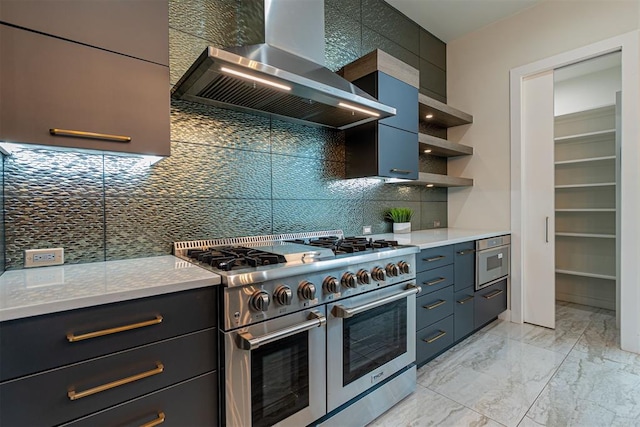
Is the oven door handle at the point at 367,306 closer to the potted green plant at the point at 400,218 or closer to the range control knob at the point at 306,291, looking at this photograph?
the range control knob at the point at 306,291

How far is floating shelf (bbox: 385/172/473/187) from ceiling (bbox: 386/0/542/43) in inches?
65.1

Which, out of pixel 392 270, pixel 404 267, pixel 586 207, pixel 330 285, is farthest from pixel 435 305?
pixel 586 207

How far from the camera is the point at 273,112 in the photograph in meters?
1.99

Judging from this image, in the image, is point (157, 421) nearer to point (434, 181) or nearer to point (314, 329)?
point (314, 329)

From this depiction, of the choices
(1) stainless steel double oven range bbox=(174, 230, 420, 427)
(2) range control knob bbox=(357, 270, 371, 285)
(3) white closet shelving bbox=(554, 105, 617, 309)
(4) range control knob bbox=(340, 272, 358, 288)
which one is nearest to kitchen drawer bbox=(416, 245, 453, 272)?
(1) stainless steel double oven range bbox=(174, 230, 420, 427)

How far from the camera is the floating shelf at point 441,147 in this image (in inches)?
114

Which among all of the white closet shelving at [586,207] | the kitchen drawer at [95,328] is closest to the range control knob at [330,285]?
the kitchen drawer at [95,328]

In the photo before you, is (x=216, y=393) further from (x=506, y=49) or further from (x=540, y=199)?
(x=506, y=49)

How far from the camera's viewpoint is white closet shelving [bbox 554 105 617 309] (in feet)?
11.4

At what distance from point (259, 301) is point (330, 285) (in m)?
0.38

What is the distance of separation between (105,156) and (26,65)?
1.65ft

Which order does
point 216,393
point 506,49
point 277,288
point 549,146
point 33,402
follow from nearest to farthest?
point 33,402, point 216,393, point 277,288, point 549,146, point 506,49

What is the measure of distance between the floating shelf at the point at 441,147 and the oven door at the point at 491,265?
3.62 feet

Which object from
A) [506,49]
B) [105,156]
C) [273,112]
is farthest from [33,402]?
[506,49]
